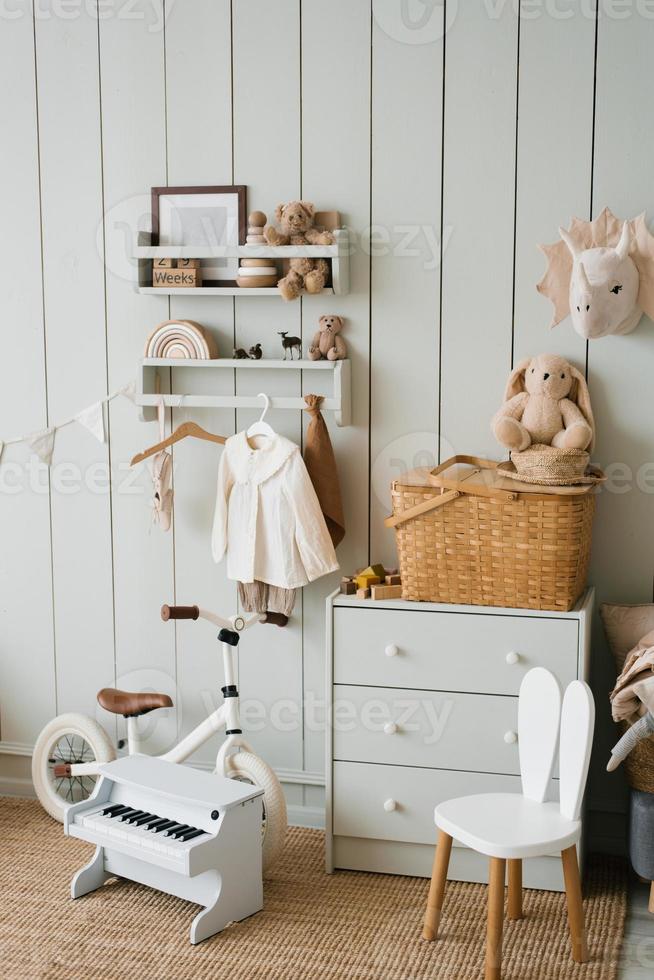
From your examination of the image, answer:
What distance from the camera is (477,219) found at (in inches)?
106

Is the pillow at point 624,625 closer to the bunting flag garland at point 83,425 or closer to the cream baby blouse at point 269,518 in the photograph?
the cream baby blouse at point 269,518

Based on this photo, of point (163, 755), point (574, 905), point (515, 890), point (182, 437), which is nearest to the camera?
point (574, 905)

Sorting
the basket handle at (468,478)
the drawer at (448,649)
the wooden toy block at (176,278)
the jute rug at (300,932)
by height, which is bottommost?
the jute rug at (300,932)

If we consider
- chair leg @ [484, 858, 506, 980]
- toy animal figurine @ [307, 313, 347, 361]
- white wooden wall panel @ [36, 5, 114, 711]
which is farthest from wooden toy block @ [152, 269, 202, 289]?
chair leg @ [484, 858, 506, 980]

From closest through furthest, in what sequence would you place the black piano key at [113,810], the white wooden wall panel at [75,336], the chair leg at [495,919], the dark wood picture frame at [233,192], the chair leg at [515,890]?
the chair leg at [495,919] → the chair leg at [515,890] → the black piano key at [113,810] → the dark wood picture frame at [233,192] → the white wooden wall panel at [75,336]

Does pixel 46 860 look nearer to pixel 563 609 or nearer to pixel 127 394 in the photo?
pixel 127 394

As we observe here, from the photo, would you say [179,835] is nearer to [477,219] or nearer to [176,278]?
[176,278]

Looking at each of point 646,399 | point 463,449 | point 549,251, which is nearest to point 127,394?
point 463,449

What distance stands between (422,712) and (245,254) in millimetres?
1195

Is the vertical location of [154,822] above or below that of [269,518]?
below

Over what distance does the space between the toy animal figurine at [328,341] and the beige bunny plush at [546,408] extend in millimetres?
434

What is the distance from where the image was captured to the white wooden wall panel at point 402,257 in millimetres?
2688

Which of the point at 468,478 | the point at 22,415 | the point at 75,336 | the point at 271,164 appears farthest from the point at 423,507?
the point at 22,415

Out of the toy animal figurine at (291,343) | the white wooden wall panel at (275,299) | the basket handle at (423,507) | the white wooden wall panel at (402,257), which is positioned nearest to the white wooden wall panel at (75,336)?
the white wooden wall panel at (275,299)
